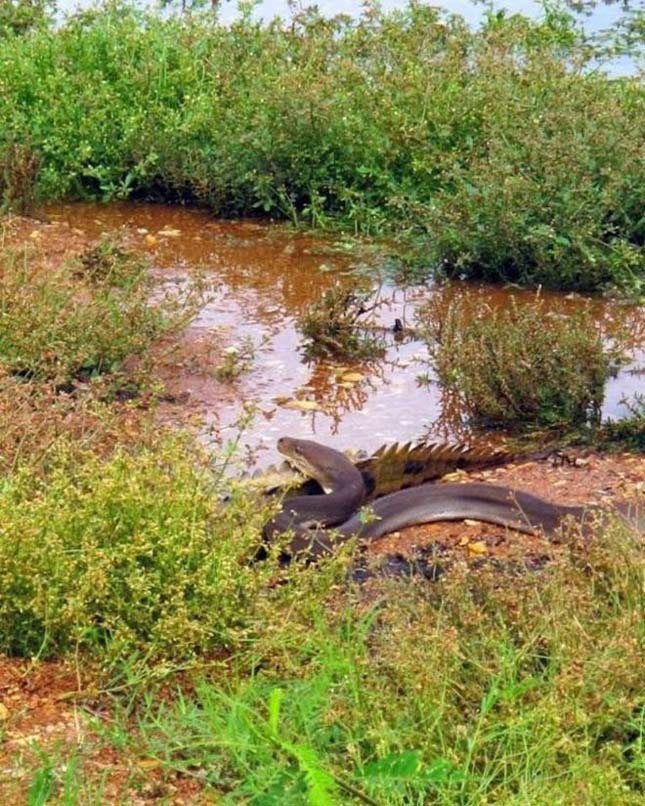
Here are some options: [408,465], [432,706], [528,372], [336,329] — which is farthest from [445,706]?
[336,329]

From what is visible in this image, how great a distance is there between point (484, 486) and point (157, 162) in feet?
17.5

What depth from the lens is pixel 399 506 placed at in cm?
660

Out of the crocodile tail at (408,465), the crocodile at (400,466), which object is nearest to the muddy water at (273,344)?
the crocodile at (400,466)

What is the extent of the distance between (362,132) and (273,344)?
241 cm

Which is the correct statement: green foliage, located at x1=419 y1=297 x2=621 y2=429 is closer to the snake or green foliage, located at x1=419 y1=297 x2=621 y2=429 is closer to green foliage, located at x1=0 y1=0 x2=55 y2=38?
the snake

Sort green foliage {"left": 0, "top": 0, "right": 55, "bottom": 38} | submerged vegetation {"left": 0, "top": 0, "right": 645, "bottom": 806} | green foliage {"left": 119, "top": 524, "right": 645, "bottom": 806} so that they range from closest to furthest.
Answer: green foliage {"left": 119, "top": 524, "right": 645, "bottom": 806}
submerged vegetation {"left": 0, "top": 0, "right": 645, "bottom": 806}
green foliage {"left": 0, "top": 0, "right": 55, "bottom": 38}

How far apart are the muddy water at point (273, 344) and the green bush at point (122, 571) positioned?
5.94 ft

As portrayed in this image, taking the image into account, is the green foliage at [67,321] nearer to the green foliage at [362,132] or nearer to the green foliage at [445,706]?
the green foliage at [362,132]

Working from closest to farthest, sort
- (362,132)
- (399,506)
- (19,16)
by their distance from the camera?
(399,506), (362,132), (19,16)

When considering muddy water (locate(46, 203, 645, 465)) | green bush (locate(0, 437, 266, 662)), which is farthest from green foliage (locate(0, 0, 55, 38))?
green bush (locate(0, 437, 266, 662))

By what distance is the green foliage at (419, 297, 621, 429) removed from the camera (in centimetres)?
751

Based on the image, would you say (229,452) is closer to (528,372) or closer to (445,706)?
(445,706)

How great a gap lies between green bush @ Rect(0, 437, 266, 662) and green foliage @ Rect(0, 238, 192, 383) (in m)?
2.11

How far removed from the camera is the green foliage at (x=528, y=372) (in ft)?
24.6
